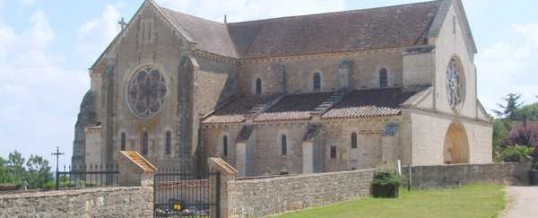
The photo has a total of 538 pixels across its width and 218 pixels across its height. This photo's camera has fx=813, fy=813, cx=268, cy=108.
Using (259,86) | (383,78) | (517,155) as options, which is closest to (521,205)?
(383,78)

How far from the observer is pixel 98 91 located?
55812 mm

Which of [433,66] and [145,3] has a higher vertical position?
[145,3]

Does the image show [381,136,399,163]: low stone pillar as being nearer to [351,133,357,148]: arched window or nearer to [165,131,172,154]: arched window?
[351,133,357,148]: arched window

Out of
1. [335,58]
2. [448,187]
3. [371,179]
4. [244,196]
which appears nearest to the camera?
[244,196]

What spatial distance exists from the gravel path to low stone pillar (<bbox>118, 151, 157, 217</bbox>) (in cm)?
1040

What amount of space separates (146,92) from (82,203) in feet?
111

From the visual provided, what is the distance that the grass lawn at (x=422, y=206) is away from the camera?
24.5 m

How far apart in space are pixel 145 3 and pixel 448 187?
22.9m

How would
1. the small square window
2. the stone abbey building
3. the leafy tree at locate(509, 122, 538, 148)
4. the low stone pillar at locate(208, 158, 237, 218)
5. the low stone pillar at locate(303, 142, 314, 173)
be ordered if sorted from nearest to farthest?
1. the low stone pillar at locate(208, 158, 237, 218)
2. the low stone pillar at locate(303, 142, 314, 173)
3. the stone abbey building
4. the small square window
5. the leafy tree at locate(509, 122, 538, 148)

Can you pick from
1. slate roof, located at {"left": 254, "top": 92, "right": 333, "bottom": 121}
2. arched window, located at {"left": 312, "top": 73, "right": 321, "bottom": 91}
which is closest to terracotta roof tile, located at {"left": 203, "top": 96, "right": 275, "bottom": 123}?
slate roof, located at {"left": 254, "top": 92, "right": 333, "bottom": 121}

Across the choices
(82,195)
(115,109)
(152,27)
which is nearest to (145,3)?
(152,27)

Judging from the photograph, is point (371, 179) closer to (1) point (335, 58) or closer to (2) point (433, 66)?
(2) point (433, 66)

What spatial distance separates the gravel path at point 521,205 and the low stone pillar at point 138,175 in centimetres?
1040

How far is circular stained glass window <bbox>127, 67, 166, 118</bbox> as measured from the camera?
50.2m
